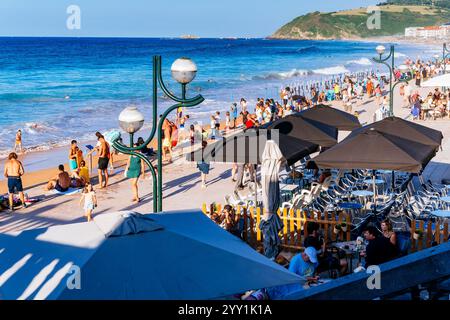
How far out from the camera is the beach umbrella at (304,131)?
13328 millimetres

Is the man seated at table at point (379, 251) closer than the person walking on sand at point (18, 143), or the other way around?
the man seated at table at point (379, 251)

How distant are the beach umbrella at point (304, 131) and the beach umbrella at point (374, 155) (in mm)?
2078

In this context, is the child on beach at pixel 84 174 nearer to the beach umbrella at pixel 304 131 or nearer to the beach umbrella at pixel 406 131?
the beach umbrella at pixel 304 131

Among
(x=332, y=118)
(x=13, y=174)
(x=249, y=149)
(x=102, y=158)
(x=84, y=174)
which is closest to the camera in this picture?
(x=249, y=149)

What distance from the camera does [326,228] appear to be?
10266 millimetres

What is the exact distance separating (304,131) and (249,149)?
2.47 metres

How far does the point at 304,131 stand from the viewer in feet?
44.4

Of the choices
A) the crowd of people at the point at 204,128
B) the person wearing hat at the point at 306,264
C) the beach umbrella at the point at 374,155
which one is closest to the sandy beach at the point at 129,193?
the crowd of people at the point at 204,128

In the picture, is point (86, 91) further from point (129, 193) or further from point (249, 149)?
point (249, 149)

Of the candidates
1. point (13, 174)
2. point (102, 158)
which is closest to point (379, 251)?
point (13, 174)

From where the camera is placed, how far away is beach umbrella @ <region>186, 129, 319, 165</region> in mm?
11328

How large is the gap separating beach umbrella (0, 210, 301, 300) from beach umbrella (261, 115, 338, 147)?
7351mm
